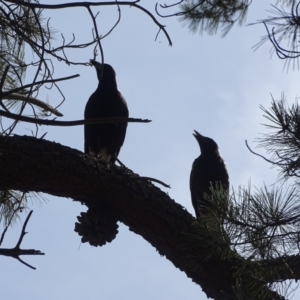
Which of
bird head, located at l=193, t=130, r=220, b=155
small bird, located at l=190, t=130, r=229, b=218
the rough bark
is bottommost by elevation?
the rough bark

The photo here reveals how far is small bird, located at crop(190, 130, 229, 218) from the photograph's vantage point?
5418 mm

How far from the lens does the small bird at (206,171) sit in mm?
5418

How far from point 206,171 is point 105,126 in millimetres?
916

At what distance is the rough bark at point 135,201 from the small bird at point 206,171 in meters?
2.37

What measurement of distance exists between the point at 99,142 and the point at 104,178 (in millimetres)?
2625

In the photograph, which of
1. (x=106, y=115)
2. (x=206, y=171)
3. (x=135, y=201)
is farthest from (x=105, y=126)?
(x=135, y=201)

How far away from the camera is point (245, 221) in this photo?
8.41 feet

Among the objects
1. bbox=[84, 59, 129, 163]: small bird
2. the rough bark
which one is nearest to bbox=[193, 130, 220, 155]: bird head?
bbox=[84, 59, 129, 163]: small bird

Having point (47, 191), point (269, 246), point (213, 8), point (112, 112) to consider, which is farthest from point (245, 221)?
point (112, 112)

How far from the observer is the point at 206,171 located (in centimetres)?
559

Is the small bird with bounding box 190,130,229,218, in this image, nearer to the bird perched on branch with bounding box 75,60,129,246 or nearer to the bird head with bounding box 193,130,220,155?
the bird head with bounding box 193,130,220,155

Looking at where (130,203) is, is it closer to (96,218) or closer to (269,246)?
(96,218)

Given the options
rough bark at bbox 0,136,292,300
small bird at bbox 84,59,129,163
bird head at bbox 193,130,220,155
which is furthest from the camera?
bird head at bbox 193,130,220,155

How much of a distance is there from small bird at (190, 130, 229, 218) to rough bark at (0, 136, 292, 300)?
237 centimetres
